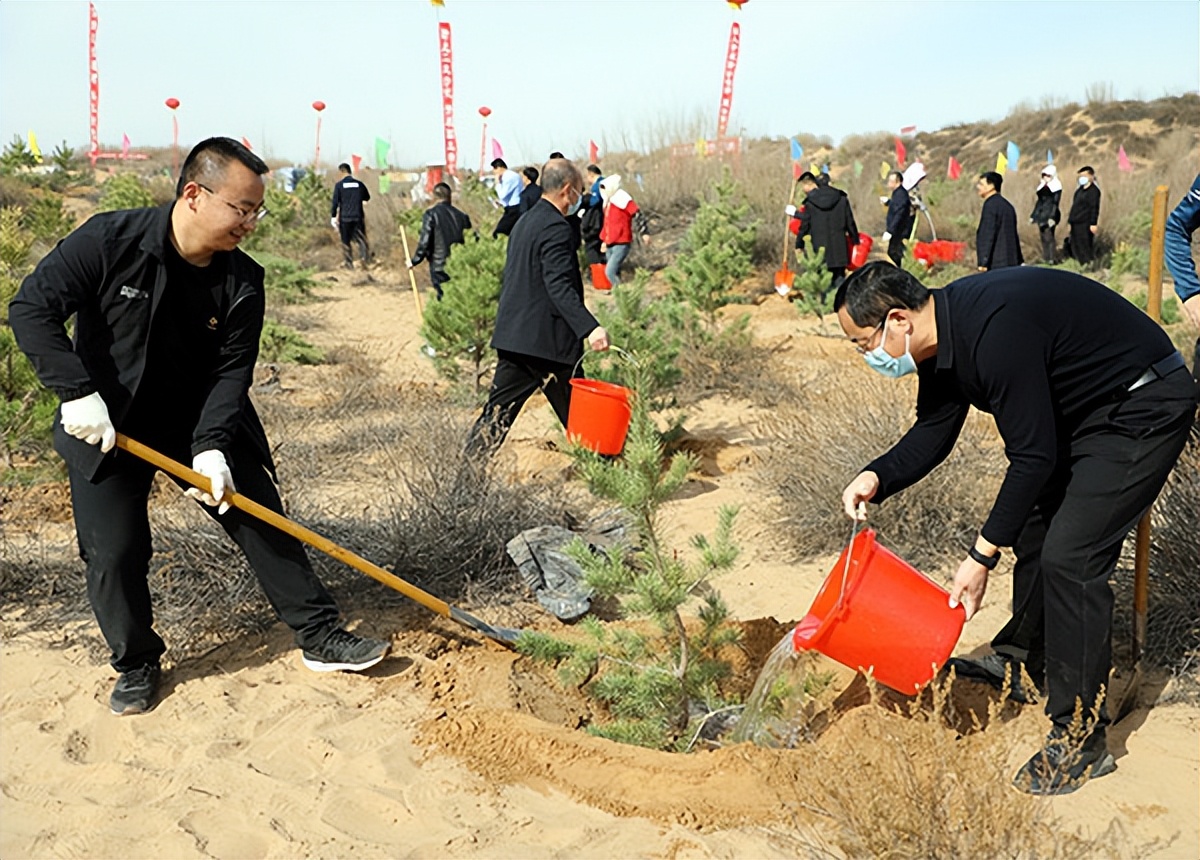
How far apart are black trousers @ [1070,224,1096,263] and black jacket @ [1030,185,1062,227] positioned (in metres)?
0.43

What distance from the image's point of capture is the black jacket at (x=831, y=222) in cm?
1102

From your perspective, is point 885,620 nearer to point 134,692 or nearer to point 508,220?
point 134,692

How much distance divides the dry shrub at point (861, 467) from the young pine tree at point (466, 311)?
295 centimetres

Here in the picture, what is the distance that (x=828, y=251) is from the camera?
11234mm

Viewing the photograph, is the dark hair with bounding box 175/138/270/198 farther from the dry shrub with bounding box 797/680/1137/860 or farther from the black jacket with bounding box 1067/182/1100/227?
the black jacket with bounding box 1067/182/1100/227

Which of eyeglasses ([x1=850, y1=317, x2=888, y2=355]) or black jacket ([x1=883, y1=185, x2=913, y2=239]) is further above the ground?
black jacket ([x1=883, y1=185, x2=913, y2=239])

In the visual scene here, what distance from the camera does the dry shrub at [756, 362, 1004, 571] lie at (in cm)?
472

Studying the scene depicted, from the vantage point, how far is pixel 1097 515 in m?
2.78

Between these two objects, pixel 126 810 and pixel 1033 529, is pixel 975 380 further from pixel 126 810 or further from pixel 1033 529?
pixel 126 810

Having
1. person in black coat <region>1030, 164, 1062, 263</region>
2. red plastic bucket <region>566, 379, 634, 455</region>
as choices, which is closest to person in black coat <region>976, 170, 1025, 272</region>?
person in black coat <region>1030, 164, 1062, 263</region>

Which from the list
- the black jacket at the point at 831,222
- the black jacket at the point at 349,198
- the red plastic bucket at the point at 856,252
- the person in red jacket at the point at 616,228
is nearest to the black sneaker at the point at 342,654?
the black jacket at the point at 831,222

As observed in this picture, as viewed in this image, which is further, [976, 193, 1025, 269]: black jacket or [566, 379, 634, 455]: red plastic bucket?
[976, 193, 1025, 269]: black jacket

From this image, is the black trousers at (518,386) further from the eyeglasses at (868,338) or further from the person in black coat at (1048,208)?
the person in black coat at (1048,208)

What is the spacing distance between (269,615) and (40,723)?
0.92 m
